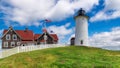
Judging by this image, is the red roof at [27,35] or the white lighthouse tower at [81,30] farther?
the red roof at [27,35]

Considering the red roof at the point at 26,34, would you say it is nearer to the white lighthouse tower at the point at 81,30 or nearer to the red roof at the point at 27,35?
the red roof at the point at 27,35

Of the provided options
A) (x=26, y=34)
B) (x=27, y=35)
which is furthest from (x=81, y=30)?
(x=26, y=34)

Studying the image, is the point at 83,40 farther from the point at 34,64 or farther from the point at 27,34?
the point at 34,64

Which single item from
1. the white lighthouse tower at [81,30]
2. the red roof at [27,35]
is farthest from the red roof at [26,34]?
the white lighthouse tower at [81,30]

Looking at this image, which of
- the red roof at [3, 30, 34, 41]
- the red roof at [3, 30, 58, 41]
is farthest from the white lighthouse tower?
the red roof at [3, 30, 34, 41]

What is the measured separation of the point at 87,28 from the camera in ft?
167

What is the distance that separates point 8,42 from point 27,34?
6.02 metres

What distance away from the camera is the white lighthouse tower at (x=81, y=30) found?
4922cm

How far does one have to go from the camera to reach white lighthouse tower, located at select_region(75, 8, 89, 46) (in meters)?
49.2

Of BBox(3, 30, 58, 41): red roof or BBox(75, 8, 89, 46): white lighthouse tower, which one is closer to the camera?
BBox(75, 8, 89, 46): white lighthouse tower

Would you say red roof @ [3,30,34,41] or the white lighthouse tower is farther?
red roof @ [3,30,34,41]

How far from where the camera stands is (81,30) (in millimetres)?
49312

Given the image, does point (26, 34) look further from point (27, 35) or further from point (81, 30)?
point (81, 30)

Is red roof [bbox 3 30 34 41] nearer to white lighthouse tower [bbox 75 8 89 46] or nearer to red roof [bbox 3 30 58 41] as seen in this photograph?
red roof [bbox 3 30 58 41]
